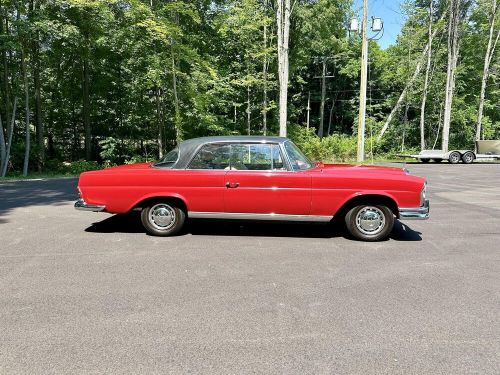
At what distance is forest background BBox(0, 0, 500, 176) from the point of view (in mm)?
19969

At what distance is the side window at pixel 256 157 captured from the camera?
18.4ft

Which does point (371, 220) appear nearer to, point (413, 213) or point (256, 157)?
point (413, 213)

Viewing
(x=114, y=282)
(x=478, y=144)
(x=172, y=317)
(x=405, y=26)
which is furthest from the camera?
(x=405, y=26)

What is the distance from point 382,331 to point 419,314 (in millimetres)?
522

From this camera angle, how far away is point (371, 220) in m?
5.60

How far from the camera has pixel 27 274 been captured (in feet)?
13.7

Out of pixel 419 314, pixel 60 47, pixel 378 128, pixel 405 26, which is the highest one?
pixel 405 26

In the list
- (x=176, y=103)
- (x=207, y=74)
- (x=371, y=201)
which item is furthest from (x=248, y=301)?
(x=207, y=74)

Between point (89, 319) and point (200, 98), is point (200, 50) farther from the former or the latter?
point (89, 319)

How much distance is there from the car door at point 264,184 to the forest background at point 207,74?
1452 centimetres

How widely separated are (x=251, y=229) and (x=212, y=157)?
1437mm

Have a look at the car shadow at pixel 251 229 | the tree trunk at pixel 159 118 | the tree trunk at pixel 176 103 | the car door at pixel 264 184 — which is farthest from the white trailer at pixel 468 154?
the car door at pixel 264 184

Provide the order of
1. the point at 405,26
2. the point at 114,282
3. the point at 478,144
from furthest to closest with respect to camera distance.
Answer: the point at 405,26
the point at 478,144
the point at 114,282

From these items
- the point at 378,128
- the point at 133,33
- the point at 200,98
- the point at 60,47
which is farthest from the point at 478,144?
the point at 60,47
